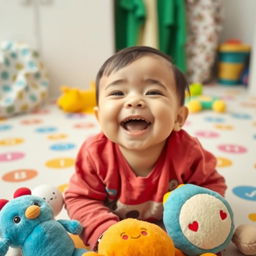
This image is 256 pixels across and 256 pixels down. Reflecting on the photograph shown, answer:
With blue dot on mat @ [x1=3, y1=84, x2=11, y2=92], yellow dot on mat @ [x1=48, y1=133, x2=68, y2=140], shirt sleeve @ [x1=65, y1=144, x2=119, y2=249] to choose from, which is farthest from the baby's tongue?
blue dot on mat @ [x1=3, y1=84, x2=11, y2=92]

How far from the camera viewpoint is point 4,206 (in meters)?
0.50

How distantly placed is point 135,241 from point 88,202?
0.65 feet

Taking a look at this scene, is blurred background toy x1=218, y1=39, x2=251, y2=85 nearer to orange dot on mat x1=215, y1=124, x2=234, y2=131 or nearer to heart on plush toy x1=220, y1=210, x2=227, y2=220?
orange dot on mat x1=215, y1=124, x2=234, y2=131

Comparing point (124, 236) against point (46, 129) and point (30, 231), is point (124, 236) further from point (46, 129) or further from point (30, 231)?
point (46, 129)

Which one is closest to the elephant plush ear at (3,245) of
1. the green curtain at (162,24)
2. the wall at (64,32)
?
the wall at (64,32)

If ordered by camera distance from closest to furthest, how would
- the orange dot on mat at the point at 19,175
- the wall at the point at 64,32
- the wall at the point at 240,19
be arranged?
the orange dot on mat at the point at 19,175
the wall at the point at 64,32
the wall at the point at 240,19

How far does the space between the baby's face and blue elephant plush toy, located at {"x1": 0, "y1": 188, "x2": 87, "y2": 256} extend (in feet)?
0.63

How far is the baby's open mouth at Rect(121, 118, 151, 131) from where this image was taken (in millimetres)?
590

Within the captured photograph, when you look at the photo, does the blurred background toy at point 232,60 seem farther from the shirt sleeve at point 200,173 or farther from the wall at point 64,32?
the shirt sleeve at point 200,173

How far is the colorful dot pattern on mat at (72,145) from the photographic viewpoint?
82 centimetres

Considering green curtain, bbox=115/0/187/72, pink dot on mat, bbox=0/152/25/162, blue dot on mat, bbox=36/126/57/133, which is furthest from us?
green curtain, bbox=115/0/187/72

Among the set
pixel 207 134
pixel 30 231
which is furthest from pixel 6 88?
pixel 30 231

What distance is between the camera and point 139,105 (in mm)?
569

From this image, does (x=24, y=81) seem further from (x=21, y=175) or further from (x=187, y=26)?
(x=187, y=26)
